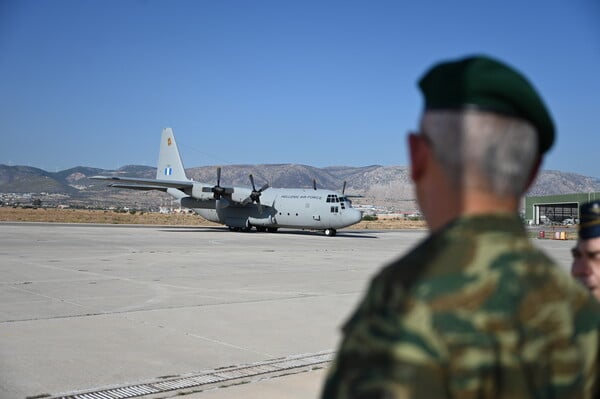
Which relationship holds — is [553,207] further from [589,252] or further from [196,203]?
[589,252]

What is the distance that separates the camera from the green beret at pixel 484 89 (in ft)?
4.10

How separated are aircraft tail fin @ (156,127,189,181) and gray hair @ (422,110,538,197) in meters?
41.1

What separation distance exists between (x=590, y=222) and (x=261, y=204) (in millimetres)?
34011

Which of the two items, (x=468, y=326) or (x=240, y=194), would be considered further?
(x=240, y=194)

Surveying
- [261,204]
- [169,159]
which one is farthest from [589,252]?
[169,159]

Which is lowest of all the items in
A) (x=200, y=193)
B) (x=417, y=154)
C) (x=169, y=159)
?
(x=417, y=154)

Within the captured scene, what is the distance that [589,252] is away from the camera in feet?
7.12

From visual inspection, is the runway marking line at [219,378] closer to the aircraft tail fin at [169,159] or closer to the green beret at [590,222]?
the green beret at [590,222]

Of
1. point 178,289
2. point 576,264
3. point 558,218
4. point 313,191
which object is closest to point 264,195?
point 313,191

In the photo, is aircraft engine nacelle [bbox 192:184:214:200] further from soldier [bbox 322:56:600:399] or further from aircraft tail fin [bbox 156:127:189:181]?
soldier [bbox 322:56:600:399]

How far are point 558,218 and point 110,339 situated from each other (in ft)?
275

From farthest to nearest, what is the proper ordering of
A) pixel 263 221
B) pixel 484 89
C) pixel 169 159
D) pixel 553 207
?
pixel 553 207
pixel 169 159
pixel 263 221
pixel 484 89

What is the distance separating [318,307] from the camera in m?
9.87

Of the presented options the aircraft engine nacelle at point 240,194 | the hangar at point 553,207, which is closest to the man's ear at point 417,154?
the aircraft engine nacelle at point 240,194
